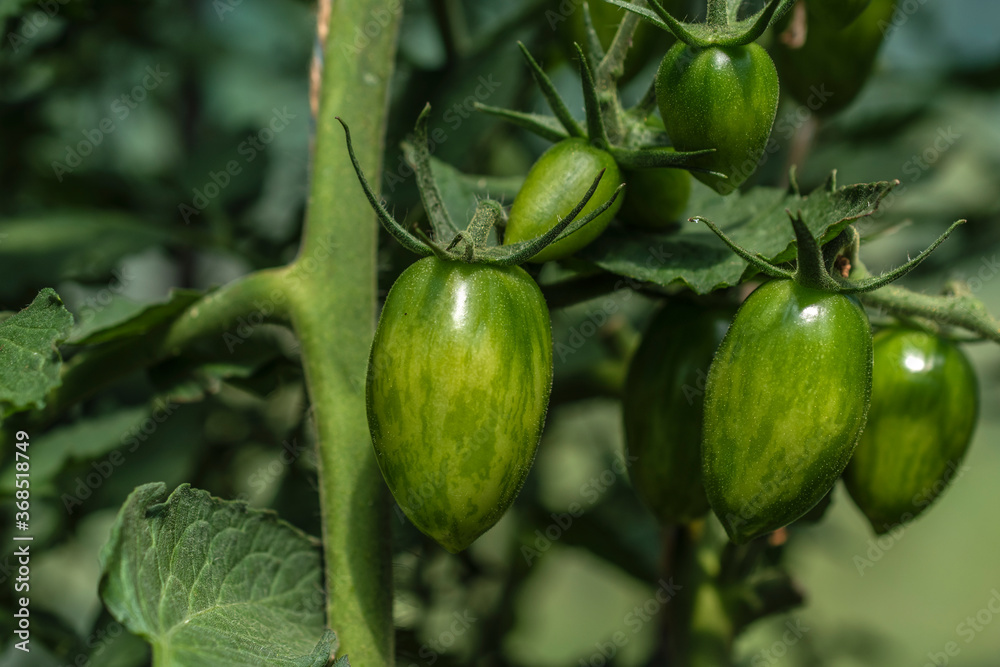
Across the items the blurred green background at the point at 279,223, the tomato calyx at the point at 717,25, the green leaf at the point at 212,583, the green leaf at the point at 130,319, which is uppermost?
the tomato calyx at the point at 717,25

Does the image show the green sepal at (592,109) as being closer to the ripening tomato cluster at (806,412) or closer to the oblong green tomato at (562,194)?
the oblong green tomato at (562,194)

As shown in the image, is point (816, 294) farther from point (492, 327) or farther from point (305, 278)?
point (305, 278)

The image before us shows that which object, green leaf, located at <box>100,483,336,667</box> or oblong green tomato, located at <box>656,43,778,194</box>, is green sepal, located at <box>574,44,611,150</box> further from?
green leaf, located at <box>100,483,336,667</box>

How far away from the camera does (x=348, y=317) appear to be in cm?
62

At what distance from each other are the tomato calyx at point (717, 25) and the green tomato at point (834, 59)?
202 mm

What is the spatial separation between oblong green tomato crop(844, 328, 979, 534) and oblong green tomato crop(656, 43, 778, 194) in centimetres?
18

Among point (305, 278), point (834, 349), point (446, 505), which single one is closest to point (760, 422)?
point (834, 349)

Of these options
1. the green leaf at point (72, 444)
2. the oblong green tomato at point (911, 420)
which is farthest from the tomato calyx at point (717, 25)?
the green leaf at point (72, 444)

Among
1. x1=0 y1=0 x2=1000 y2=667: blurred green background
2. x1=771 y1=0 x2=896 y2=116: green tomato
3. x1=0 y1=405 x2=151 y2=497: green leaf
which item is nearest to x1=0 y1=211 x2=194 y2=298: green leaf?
x1=0 y1=0 x2=1000 y2=667: blurred green background

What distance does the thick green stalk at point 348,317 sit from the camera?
1.80 ft

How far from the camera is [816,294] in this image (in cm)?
47

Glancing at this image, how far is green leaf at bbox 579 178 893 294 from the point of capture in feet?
1.65

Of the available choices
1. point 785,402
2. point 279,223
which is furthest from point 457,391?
point 279,223

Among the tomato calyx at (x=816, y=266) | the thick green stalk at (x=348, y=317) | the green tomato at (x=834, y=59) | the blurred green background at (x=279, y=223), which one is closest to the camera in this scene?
the tomato calyx at (x=816, y=266)
